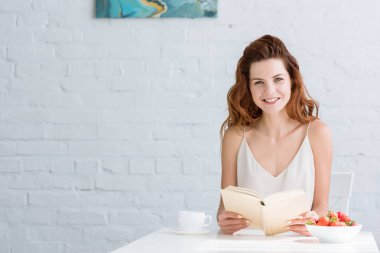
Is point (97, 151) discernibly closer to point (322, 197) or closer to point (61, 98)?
point (61, 98)

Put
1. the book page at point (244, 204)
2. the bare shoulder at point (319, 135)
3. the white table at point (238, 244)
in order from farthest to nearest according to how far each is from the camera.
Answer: the bare shoulder at point (319, 135)
the book page at point (244, 204)
the white table at point (238, 244)

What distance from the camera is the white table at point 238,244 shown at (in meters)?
1.81

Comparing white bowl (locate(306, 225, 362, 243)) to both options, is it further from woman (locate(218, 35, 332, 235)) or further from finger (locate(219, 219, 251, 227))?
woman (locate(218, 35, 332, 235))

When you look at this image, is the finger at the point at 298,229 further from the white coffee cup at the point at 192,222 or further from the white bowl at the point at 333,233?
the white coffee cup at the point at 192,222

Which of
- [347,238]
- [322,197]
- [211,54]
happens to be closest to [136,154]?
[211,54]

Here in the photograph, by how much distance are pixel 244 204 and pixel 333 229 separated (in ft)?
0.99

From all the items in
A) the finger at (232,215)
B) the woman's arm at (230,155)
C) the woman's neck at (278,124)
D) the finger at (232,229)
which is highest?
the woman's neck at (278,124)

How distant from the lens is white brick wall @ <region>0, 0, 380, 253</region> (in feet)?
11.4

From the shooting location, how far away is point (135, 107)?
3.59 metres

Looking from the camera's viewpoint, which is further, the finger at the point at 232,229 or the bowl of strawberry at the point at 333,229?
the finger at the point at 232,229

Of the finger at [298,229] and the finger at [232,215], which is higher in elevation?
the finger at [232,215]

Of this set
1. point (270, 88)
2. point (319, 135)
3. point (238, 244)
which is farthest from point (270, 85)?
point (238, 244)

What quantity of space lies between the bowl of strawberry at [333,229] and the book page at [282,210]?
0.08m

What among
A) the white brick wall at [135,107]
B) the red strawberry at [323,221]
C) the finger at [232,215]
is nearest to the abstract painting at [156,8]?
the white brick wall at [135,107]
